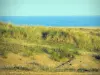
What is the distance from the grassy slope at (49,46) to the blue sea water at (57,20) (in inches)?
A: 3.0

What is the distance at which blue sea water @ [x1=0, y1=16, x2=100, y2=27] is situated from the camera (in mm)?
3959

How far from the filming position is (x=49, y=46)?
3.99 metres

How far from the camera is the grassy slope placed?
3.97 m

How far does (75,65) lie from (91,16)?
78cm

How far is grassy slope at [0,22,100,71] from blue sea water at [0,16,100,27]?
0.08 meters

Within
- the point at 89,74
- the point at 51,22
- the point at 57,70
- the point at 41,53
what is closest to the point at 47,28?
the point at 51,22

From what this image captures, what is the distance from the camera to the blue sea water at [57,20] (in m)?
3.96

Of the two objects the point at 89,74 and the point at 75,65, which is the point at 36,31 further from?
the point at 89,74

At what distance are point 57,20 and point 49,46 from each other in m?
0.41

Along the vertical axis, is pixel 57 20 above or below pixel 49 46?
above

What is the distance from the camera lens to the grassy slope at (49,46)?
13.0 feet

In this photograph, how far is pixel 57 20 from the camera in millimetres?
3959

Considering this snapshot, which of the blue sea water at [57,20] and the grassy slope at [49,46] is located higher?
the blue sea water at [57,20]

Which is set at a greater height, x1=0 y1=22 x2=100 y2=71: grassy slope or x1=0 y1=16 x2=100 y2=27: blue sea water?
x1=0 y1=16 x2=100 y2=27: blue sea water
